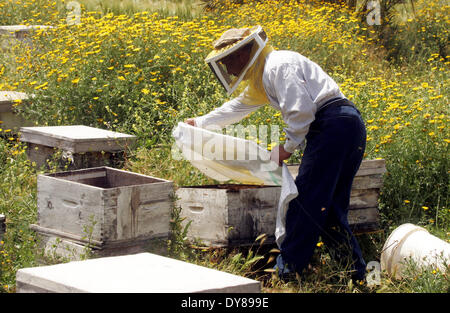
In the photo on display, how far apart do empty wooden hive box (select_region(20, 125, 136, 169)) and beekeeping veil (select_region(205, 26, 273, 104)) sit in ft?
4.36

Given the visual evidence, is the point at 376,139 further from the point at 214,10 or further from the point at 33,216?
the point at 214,10

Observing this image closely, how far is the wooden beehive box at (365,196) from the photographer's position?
161 inches

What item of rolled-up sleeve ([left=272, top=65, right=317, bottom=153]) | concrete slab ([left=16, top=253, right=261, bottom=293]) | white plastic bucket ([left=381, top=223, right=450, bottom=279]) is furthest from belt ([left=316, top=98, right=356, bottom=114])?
concrete slab ([left=16, top=253, right=261, bottom=293])

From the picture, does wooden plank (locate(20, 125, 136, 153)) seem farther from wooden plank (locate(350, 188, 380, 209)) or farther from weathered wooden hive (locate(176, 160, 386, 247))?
wooden plank (locate(350, 188, 380, 209))

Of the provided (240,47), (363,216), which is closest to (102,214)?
(240,47)

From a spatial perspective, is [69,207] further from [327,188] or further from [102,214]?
[327,188]

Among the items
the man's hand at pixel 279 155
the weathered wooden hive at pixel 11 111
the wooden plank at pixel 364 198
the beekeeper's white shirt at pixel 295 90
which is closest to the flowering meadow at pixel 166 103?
the weathered wooden hive at pixel 11 111

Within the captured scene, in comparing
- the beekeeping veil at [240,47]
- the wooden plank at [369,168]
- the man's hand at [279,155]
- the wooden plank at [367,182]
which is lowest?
the wooden plank at [367,182]

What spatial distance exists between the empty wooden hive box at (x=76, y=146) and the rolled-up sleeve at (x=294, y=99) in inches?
64.8

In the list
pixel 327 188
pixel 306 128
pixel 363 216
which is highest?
pixel 306 128

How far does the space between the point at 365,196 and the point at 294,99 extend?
1.23m

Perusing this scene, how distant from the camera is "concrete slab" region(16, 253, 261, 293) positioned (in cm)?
202

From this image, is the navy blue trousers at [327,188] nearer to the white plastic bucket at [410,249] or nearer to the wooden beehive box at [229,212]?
the wooden beehive box at [229,212]

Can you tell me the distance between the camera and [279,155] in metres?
3.45
